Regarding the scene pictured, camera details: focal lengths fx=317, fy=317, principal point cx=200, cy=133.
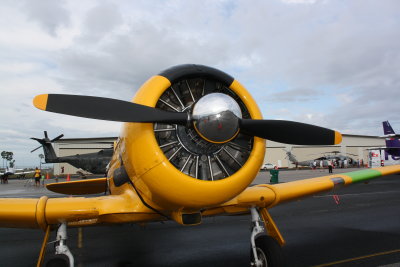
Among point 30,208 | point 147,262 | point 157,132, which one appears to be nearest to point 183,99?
point 157,132

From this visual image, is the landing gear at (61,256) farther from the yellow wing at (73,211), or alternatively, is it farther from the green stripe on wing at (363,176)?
the green stripe on wing at (363,176)

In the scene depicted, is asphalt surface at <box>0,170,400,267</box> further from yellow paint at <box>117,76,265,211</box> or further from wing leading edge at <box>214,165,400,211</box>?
yellow paint at <box>117,76,265,211</box>

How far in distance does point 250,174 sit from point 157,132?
1.13 metres

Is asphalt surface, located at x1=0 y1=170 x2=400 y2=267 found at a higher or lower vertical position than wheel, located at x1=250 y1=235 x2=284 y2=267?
lower

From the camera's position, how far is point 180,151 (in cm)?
347

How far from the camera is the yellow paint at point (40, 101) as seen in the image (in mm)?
2938

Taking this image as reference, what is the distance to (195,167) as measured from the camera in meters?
3.47

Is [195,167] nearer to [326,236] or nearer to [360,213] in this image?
[326,236]

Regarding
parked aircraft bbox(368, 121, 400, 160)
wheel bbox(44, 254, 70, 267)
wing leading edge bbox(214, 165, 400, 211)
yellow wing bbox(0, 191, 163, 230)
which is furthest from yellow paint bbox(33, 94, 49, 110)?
parked aircraft bbox(368, 121, 400, 160)

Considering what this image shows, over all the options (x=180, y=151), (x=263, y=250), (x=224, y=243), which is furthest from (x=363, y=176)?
(x=180, y=151)

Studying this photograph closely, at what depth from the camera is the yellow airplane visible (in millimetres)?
3174

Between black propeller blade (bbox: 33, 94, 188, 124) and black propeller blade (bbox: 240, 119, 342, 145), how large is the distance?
0.80m

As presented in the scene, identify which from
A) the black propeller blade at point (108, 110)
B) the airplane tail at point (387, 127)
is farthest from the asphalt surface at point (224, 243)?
the airplane tail at point (387, 127)

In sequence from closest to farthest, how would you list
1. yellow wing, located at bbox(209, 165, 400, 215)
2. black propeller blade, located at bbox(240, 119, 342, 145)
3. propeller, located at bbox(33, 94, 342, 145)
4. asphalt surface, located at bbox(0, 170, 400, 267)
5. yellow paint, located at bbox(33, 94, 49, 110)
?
yellow paint, located at bbox(33, 94, 49, 110), propeller, located at bbox(33, 94, 342, 145), black propeller blade, located at bbox(240, 119, 342, 145), yellow wing, located at bbox(209, 165, 400, 215), asphalt surface, located at bbox(0, 170, 400, 267)
